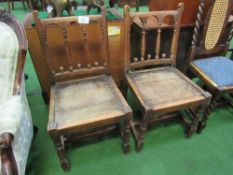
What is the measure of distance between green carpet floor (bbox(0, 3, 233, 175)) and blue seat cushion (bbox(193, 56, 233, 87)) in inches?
18.4

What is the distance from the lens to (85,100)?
1197 mm

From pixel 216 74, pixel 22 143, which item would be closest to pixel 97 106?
pixel 22 143

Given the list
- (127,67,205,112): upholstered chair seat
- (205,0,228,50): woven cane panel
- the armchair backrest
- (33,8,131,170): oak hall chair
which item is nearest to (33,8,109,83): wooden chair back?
(33,8,131,170): oak hall chair

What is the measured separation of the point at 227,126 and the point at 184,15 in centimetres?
105

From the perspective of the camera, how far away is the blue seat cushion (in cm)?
136

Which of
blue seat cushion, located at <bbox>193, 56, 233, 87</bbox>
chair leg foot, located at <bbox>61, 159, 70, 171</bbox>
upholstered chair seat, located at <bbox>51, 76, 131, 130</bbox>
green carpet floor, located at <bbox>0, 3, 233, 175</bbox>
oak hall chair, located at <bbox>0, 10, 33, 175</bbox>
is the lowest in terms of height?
green carpet floor, located at <bbox>0, 3, 233, 175</bbox>

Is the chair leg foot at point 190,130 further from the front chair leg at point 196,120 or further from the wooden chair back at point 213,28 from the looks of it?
the wooden chair back at point 213,28

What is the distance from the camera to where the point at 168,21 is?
1633 millimetres

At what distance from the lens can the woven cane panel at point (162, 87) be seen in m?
1.22

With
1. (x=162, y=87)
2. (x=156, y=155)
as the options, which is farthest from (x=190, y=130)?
(x=162, y=87)

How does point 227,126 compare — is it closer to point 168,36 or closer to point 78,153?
point 168,36

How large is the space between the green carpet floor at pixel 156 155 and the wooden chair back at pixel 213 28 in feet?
2.20

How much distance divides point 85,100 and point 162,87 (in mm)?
560

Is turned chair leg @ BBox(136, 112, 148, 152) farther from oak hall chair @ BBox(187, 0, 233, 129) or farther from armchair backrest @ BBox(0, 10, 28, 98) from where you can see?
armchair backrest @ BBox(0, 10, 28, 98)
